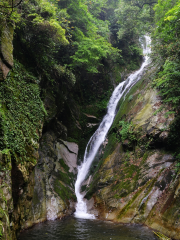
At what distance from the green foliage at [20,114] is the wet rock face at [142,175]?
212 inches

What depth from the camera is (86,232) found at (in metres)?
7.06

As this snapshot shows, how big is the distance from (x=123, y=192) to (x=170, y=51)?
790cm

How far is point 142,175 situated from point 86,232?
4.08 metres

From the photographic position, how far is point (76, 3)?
16562mm

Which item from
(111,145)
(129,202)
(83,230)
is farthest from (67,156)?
(83,230)

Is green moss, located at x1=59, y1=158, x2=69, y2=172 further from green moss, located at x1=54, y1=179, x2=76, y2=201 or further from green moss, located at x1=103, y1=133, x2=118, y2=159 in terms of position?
green moss, located at x1=103, y1=133, x2=118, y2=159

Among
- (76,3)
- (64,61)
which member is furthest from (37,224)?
(76,3)

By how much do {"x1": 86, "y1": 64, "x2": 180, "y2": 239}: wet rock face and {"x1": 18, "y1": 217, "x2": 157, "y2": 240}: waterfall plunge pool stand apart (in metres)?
0.65

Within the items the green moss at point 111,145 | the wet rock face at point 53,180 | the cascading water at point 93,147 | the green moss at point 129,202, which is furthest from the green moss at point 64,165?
the green moss at point 129,202

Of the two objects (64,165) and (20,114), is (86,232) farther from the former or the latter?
(64,165)

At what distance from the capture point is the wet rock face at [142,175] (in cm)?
719

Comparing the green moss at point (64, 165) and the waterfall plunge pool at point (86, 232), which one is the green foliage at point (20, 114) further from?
the green moss at point (64, 165)

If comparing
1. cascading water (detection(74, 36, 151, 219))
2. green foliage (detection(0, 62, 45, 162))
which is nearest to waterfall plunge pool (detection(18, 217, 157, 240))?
cascading water (detection(74, 36, 151, 219))

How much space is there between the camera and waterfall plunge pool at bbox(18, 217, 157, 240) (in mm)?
6359
